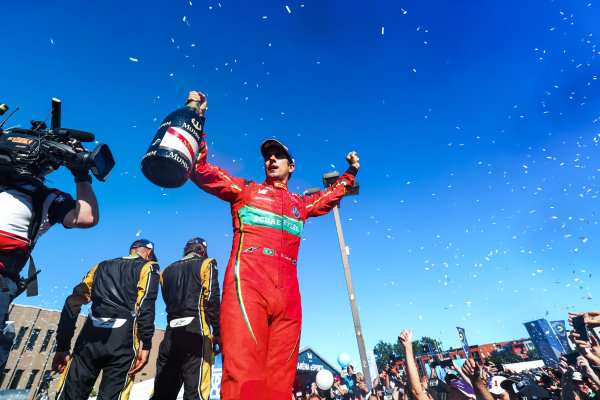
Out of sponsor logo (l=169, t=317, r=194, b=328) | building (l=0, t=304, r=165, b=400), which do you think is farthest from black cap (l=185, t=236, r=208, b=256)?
building (l=0, t=304, r=165, b=400)

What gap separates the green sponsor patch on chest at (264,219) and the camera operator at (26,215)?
118 centimetres

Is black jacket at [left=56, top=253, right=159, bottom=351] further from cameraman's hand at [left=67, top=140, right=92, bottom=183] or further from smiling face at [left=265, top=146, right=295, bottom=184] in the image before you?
smiling face at [left=265, top=146, right=295, bottom=184]

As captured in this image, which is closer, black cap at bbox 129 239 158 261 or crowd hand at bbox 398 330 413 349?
crowd hand at bbox 398 330 413 349

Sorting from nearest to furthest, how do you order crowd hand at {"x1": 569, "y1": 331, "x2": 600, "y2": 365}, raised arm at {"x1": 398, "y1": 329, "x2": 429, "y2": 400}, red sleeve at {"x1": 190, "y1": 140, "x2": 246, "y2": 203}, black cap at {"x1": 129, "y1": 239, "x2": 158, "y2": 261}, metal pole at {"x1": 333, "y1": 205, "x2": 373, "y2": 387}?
red sleeve at {"x1": 190, "y1": 140, "x2": 246, "y2": 203} → raised arm at {"x1": 398, "y1": 329, "x2": 429, "y2": 400} → crowd hand at {"x1": 569, "y1": 331, "x2": 600, "y2": 365} → black cap at {"x1": 129, "y1": 239, "x2": 158, "y2": 261} → metal pole at {"x1": 333, "y1": 205, "x2": 373, "y2": 387}

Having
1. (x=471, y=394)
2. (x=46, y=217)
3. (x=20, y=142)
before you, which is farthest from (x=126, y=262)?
(x=471, y=394)

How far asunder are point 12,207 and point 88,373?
243cm

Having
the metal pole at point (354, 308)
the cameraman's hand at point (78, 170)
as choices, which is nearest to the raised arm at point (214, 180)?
the cameraman's hand at point (78, 170)

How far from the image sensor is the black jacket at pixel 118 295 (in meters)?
3.77

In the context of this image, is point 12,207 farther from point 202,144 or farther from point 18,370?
point 18,370

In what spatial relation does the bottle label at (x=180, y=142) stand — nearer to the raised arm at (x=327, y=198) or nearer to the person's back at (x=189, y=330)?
the raised arm at (x=327, y=198)

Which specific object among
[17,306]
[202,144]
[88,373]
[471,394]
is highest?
[17,306]

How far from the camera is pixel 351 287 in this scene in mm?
9727

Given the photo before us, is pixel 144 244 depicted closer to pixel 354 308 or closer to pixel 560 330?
pixel 354 308

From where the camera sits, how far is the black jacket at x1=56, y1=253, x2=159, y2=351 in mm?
3774
